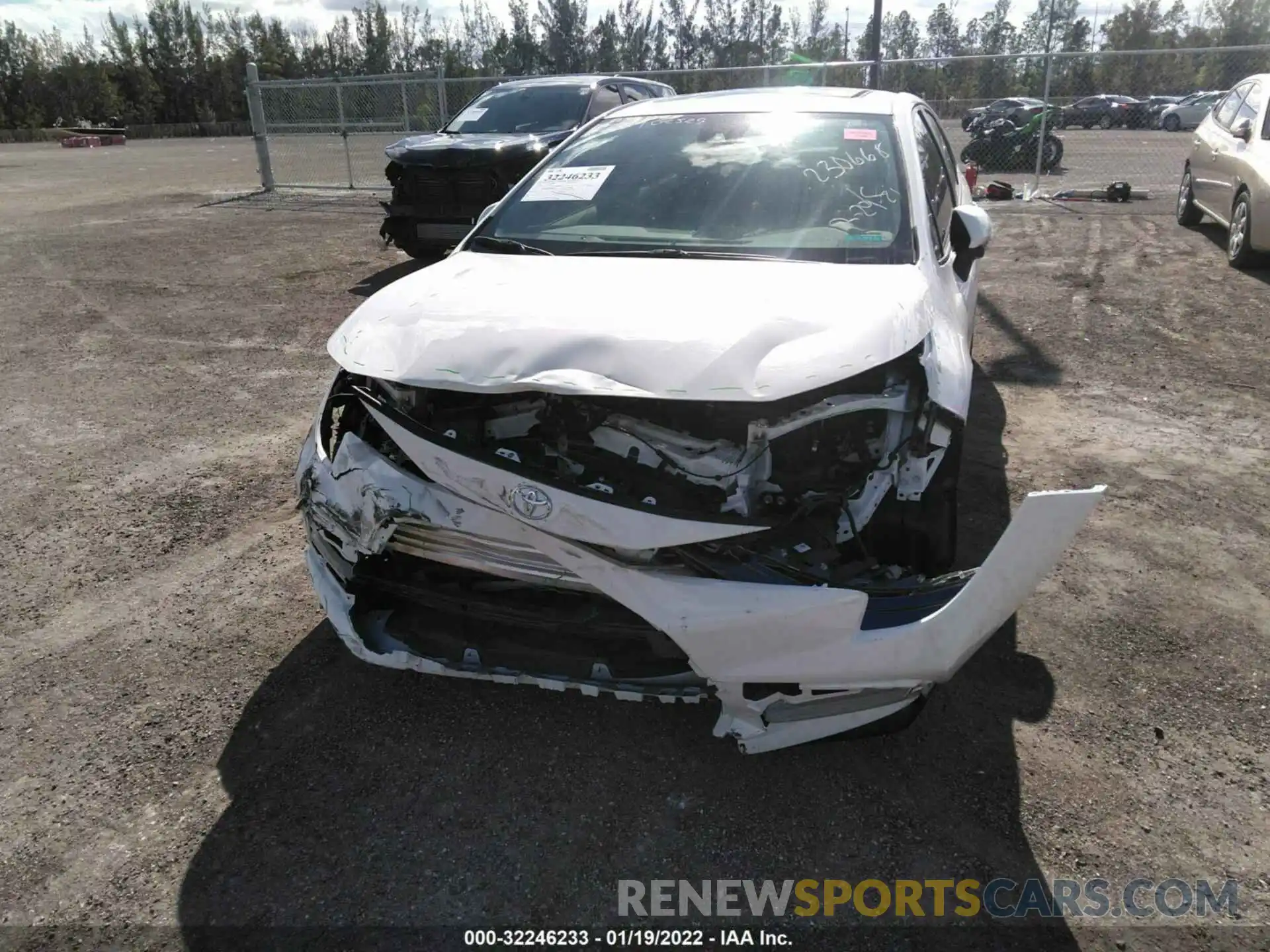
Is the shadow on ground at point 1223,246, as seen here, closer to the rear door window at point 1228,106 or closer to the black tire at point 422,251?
the rear door window at point 1228,106

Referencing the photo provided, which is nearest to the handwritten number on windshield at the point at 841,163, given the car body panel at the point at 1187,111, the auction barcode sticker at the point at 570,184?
the auction barcode sticker at the point at 570,184

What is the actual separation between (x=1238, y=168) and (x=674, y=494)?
876 centimetres

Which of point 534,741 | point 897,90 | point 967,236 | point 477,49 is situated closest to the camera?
point 534,741

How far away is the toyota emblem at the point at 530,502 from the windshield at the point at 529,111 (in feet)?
25.4

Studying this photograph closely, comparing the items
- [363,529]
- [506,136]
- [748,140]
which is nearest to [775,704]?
[363,529]

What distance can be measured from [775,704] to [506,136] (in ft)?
25.8

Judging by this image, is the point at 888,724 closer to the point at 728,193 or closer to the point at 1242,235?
the point at 728,193

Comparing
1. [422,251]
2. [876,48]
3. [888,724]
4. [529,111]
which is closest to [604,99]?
[529,111]

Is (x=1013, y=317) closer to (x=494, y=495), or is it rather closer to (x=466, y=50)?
(x=494, y=495)

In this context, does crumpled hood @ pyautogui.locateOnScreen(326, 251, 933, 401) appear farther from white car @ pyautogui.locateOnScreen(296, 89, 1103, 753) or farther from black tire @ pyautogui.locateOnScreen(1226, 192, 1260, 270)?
black tire @ pyautogui.locateOnScreen(1226, 192, 1260, 270)

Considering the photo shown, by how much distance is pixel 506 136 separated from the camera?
29.2 ft

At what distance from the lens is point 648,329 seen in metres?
2.53

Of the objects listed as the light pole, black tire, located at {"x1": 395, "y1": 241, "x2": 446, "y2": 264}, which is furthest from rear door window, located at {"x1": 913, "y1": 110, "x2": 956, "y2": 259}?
the light pole

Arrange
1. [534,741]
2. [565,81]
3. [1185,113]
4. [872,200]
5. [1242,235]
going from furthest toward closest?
[1185,113], [565,81], [1242,235], [872,200], [534,741]
